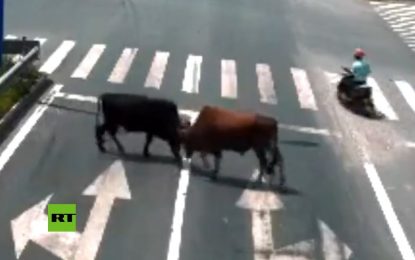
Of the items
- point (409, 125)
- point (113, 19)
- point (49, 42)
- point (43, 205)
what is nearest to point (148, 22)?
point (113, 19)

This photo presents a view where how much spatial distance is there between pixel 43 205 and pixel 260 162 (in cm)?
465

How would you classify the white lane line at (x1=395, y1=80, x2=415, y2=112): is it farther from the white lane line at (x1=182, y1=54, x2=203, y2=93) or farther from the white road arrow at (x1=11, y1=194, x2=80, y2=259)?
the white road arrow at (x1=11, y1=194, x2=80, y2=259)

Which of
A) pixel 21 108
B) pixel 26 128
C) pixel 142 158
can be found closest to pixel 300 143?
pixel 142 158

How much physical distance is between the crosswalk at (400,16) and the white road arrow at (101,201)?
1836cm

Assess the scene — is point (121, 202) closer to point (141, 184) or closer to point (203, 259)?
point (141, 184)

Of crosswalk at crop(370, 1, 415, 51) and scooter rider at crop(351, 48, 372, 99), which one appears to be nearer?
scooter rider at crop(351, 48, 372, 99)

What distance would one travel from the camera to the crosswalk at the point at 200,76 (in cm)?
2416

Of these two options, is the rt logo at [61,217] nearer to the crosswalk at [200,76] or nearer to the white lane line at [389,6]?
the crosswalk at [200,76]

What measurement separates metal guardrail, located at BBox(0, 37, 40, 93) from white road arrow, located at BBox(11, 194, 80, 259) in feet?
16.2

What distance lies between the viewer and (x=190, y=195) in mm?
17109

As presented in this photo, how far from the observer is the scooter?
928 inches

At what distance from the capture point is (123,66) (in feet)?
84.6

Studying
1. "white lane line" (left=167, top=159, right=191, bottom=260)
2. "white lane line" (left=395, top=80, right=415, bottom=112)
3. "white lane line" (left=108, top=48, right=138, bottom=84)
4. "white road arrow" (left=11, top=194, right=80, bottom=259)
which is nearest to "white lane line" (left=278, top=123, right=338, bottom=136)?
"white lane line" (left=167, top=159, right=191, bottom=260)

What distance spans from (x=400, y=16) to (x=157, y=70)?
16.2 metres
